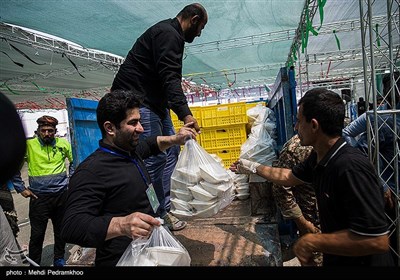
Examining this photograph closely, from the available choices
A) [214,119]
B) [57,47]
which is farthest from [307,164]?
[57,47]

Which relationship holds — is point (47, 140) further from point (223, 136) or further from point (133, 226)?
point (133, 226)

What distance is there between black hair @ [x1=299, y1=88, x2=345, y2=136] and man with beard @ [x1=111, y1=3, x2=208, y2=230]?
0.82m

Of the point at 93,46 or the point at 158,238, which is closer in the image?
the point at 158,238

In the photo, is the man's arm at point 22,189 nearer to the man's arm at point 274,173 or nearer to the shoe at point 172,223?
the shoe at point 172,223

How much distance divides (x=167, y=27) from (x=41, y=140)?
112 inches

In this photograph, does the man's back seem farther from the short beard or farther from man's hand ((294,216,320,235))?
the short beard

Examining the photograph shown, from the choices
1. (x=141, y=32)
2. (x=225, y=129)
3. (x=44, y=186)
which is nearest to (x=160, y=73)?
(x=225, y=129)

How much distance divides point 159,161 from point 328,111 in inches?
52.1

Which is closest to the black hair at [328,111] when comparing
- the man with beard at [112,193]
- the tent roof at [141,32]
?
the man with beard at [112,193]

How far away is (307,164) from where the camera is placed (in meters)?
1.84

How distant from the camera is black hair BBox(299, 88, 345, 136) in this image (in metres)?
1.47

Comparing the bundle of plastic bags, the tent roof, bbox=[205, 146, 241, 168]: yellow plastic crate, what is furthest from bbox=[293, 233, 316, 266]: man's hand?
the tent roof

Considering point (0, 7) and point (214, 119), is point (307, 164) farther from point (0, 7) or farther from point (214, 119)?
point (0, 7)

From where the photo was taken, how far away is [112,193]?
135cm
